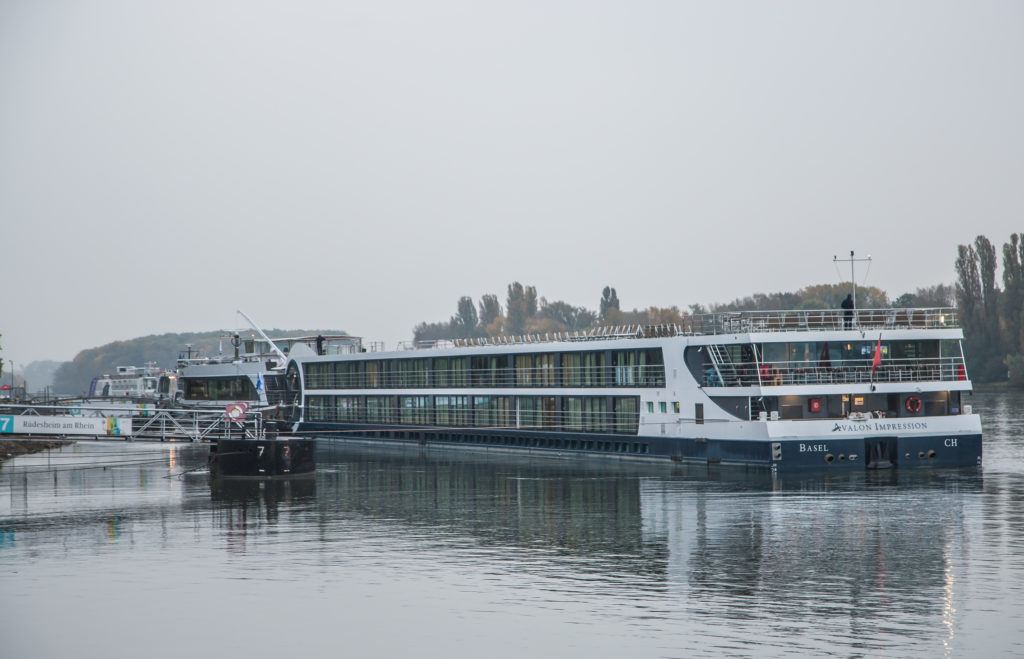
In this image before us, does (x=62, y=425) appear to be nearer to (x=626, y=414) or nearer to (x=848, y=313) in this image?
(x=626, y=414)

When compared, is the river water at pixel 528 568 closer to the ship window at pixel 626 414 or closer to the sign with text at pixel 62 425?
the sign with text at pixel 62 425

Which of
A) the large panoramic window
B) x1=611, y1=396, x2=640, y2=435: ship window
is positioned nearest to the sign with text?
x1=611, y1=396, x2=640, y2=435: ship window

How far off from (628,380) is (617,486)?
14004 millimetres

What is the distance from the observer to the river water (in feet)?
80.7

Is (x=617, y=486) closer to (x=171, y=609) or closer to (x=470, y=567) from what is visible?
(x=470, y=567)

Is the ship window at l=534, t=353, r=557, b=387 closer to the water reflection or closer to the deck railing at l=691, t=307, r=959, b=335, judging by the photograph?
the water reflection

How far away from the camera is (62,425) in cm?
5562

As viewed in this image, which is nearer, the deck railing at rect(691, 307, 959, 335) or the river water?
the river water

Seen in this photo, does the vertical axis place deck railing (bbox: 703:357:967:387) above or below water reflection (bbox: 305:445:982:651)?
above

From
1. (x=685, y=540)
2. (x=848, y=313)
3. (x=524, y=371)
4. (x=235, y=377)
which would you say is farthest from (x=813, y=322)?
(x=235, y=377)

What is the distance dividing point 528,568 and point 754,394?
1020 inches

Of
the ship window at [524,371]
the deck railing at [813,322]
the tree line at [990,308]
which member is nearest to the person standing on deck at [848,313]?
the deck railing at [813,322]

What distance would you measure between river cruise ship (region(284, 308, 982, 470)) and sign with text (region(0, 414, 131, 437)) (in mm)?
27461

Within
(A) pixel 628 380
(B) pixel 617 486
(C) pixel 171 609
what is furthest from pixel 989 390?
(C) pixel 171 609
